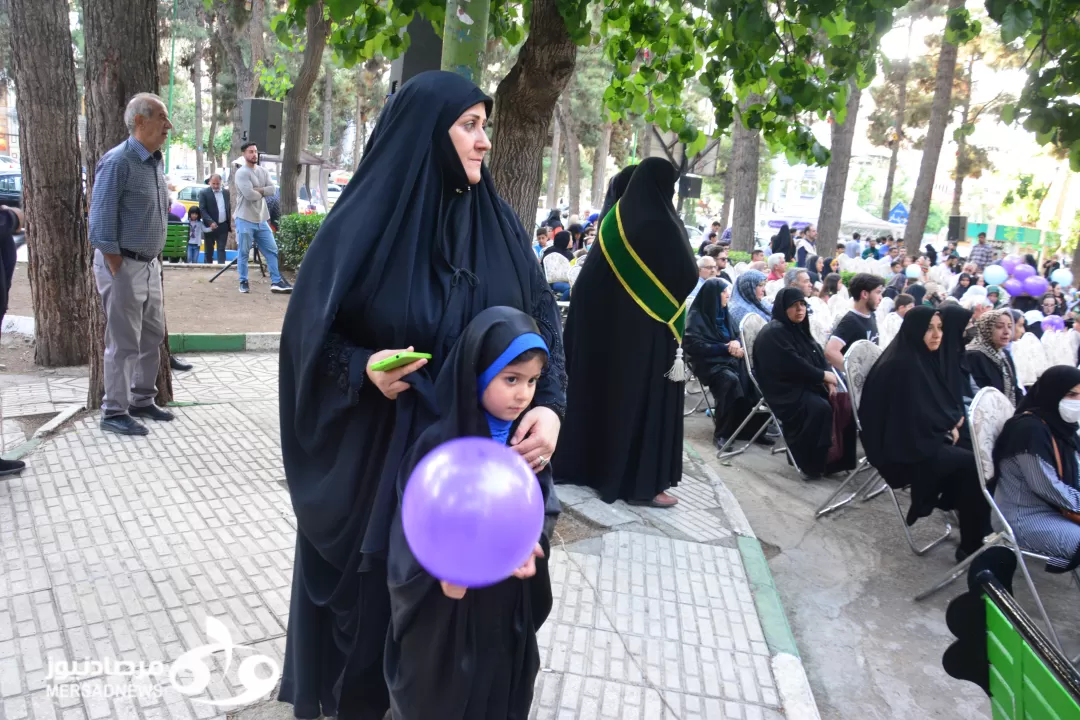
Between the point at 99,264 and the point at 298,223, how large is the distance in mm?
8707

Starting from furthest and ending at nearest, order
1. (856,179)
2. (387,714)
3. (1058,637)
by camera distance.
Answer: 1. (856,179)
2. (1058,637)
3. (387,714)

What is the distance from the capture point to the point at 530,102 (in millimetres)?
4883

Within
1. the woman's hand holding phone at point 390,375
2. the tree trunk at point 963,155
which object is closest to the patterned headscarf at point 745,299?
the woman's hand holding phone at point 390,375

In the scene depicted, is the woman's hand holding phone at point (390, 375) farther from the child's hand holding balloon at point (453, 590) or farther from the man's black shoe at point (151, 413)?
the man's black shoe at point (151, 413)

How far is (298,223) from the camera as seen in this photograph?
1348 cm

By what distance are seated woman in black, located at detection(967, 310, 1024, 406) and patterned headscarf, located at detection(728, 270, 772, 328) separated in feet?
5.85

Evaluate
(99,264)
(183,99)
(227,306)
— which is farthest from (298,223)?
(183,99)

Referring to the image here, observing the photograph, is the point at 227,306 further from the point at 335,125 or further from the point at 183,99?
the point at 183,99

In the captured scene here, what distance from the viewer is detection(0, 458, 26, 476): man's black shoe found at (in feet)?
14.1

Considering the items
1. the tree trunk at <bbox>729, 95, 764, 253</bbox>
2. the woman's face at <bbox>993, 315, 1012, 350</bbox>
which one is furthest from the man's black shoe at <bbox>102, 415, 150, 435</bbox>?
the tree trunk at <bbox>729, 95, 764, 253</bbox>

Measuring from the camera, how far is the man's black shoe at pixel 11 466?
4310 mm

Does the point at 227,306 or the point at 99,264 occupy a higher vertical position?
the point at 99,264

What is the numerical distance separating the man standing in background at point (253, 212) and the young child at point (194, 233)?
4870 millimetres

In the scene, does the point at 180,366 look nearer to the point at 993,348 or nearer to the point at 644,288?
the point at 644,288
